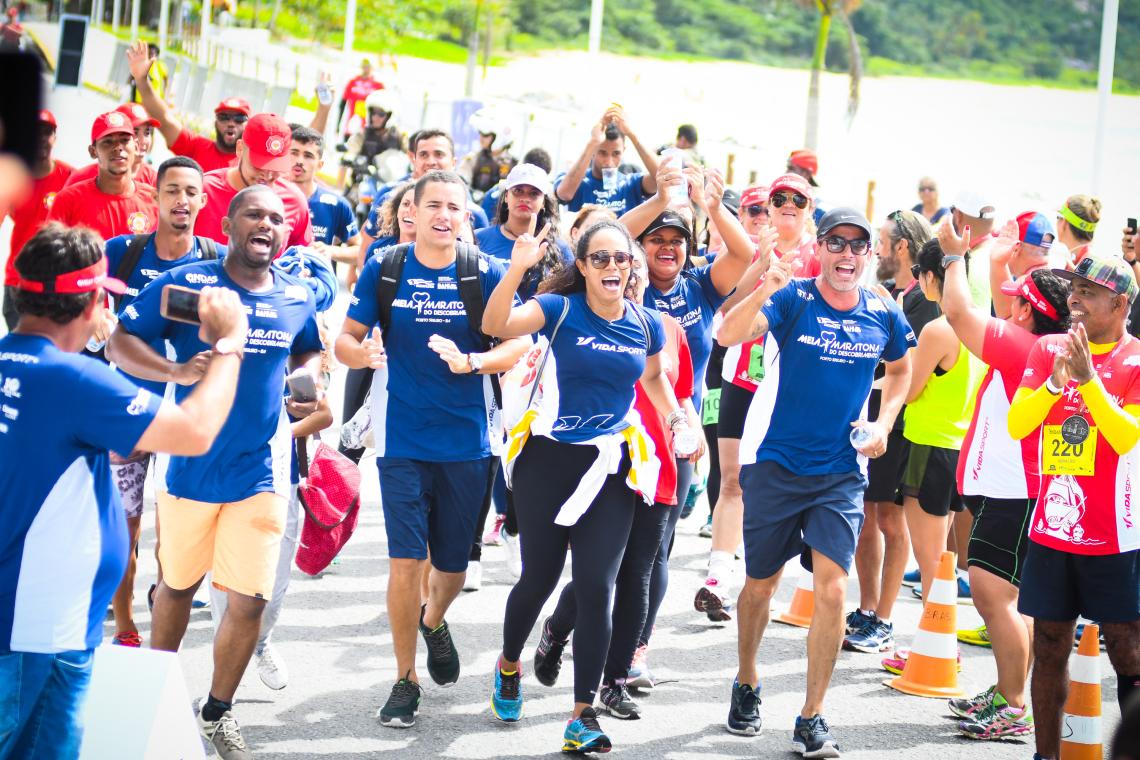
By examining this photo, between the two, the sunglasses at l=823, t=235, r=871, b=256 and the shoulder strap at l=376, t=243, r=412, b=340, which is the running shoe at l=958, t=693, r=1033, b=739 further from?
the shoulder strap at l=376, t=243, r=412, b=340

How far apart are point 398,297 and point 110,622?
2.40 metres

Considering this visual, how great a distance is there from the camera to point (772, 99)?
71.9 meters

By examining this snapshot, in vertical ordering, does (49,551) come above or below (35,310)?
below

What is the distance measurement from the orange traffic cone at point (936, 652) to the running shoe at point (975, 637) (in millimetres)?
931

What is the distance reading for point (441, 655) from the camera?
6.41 metres

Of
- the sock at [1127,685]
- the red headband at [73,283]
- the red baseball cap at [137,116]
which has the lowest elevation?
the sock at [1127,685]

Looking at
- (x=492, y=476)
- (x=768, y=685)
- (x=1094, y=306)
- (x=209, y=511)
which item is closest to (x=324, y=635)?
(x=492, y=476)

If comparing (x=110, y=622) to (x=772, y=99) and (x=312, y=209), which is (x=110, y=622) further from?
(x=772, y=99)

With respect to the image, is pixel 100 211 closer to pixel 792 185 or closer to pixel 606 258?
pixel 606 258

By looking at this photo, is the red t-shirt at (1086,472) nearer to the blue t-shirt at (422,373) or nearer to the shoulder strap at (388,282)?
the blue t-shirt at (422,373)

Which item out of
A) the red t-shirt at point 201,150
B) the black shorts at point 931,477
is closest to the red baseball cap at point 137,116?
the red t-shirt at point 201,150

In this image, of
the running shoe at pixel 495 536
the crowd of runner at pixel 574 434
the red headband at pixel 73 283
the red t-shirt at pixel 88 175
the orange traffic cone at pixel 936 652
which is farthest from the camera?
the running shoe at pixel 495 536

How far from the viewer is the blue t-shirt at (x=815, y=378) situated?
20.6 ft

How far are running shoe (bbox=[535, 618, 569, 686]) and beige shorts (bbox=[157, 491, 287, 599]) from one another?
1.43 m
